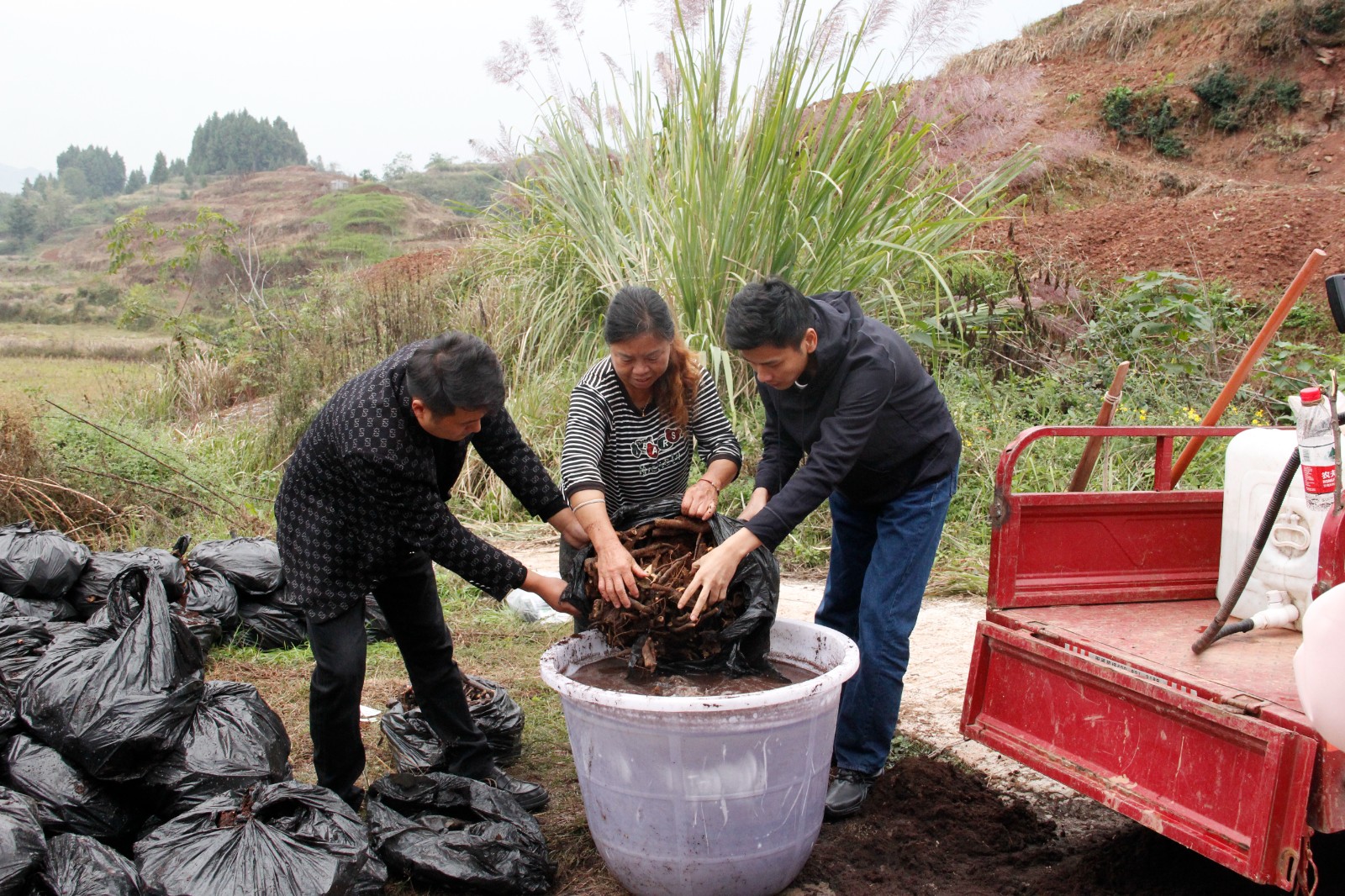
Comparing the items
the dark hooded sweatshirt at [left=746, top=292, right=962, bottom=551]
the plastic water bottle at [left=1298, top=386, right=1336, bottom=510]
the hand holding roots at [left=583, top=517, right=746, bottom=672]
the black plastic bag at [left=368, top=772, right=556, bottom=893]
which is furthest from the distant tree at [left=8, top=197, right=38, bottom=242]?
the plastic water bottle at [left=1298, top=386, right=1336, bottom=510]

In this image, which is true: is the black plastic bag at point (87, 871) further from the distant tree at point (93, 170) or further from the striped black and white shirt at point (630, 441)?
the distant tree at point (93, 170)

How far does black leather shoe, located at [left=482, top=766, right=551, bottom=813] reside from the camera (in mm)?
2869

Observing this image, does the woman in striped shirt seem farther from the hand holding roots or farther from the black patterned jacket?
the black patterned jacket

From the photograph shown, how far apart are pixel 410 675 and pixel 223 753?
1.75ft

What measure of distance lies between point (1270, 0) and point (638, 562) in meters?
18.3

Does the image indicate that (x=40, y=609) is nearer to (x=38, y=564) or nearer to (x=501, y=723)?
(x=38, y=564)

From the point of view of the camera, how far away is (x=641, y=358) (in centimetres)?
277

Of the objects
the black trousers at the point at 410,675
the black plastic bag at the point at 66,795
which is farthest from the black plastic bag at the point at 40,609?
the black trousers at the point at 410,675

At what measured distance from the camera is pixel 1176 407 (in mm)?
6297

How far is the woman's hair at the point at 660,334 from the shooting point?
106 inches

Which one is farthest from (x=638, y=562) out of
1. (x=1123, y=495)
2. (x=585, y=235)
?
(x=585, y=235)

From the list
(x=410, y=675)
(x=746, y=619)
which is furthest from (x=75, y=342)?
(x=746, y=619)

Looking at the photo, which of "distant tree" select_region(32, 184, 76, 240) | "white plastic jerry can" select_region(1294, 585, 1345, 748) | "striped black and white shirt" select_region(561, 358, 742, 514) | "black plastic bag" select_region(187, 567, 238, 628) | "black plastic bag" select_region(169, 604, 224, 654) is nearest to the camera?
"white plastic jerry can" select_region(1294, 585, 1345, 748)

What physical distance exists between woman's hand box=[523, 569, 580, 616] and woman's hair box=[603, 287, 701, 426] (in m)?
0.65
